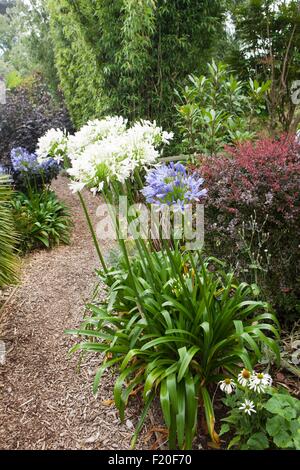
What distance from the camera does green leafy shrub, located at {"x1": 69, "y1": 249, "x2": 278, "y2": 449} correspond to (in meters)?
1.70

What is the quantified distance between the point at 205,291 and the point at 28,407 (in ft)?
3.62

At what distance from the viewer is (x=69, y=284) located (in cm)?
334

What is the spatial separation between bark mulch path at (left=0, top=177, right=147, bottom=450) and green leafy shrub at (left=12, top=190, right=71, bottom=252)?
63 cm

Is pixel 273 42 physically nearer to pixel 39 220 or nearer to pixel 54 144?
pixel 39 220

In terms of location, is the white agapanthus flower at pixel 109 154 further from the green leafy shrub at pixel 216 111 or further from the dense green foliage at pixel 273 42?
the dense green foliage at pixel 273 42

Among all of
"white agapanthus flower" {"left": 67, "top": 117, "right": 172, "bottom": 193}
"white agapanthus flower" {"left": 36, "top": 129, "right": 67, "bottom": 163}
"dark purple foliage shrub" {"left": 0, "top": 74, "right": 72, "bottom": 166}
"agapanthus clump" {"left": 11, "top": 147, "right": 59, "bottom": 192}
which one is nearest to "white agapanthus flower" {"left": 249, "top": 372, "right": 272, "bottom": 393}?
"white agapanthus flower" {"left": 67, "top": 117, "right": 172, "bottom": 193}

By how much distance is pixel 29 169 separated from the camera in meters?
4.34

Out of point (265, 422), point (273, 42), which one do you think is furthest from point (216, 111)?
point (273, 42)

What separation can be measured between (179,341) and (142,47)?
3871mm

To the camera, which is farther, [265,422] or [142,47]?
[142,47]
